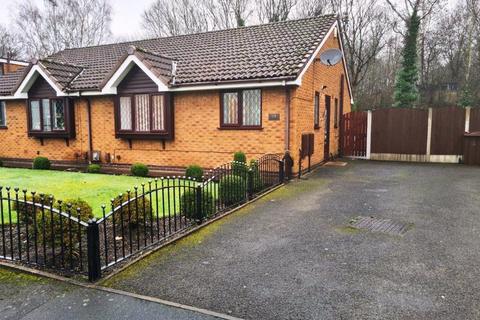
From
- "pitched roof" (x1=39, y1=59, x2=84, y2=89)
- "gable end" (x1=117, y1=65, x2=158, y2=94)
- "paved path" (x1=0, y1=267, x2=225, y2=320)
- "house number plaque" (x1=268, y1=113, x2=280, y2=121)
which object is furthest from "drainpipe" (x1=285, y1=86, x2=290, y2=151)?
"pitched roof" (x1=39, y1=59, x2=84, y2=89)

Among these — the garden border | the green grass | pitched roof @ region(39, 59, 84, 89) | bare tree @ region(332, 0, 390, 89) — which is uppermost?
bare tree @ region(332, 0, 390, 89)

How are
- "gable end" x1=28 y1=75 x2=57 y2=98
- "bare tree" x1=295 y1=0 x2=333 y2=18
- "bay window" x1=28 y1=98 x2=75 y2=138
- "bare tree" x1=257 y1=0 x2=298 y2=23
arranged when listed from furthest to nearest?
"bare tree" x1=257 y1=0 x2=298 y2=23
"bare tree" x1=295 y1=0 x2=333 y2=18
"gable end" x1=28 y1=75 x2=57 y2=98
"bay window" x1=28 y1=98 x2=75 y2=138

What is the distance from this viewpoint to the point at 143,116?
43.8 ft

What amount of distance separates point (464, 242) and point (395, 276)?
192 centimetres

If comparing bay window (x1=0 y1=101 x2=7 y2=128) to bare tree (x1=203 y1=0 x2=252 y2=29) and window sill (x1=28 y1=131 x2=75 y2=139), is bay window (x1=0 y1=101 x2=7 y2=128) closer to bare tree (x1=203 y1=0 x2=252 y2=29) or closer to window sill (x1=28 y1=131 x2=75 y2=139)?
window sill (x1=28 y1=131 x2=75 y2=139)

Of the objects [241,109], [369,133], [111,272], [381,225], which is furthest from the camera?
[369,133]

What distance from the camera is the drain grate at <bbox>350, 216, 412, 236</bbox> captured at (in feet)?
20.5

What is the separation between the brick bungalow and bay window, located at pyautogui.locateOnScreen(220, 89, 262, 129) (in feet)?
0.11

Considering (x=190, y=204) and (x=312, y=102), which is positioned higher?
(x=312, y=102)

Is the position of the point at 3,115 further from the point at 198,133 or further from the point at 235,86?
the point at 235,86

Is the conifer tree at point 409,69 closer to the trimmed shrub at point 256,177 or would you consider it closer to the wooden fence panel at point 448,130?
the wooden fence panel at point 448,130

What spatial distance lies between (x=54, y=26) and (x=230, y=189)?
38.3m

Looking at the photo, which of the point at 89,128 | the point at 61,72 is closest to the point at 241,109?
the point at 89,128

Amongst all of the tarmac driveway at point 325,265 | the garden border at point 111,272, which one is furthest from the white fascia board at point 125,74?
the garden border at point 111,272
